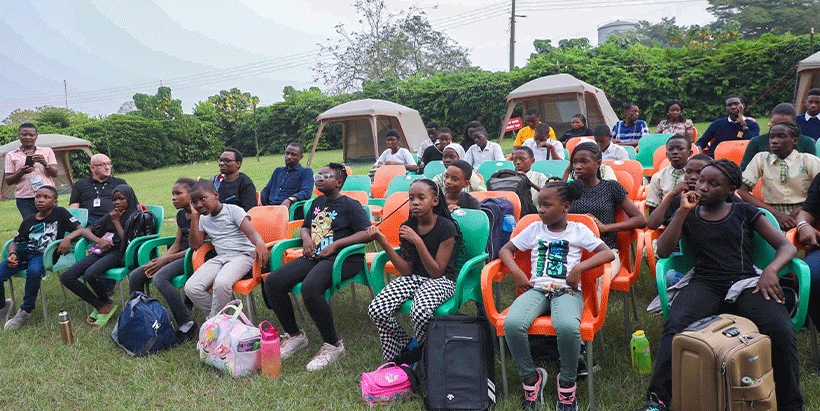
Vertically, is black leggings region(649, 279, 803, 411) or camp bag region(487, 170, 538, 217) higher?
camp bag region(487, 170, 538, 217)

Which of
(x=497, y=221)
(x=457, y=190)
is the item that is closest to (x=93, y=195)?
(x=457, y=190)

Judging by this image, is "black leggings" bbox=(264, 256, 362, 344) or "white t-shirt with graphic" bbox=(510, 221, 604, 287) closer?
"white t-shirt with graphic" bbox=(510, 221, 604, 287)

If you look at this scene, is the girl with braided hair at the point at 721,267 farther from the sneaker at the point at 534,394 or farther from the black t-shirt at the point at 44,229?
the black t-shirt at the point at 44,229

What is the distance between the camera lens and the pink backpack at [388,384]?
3.29 m

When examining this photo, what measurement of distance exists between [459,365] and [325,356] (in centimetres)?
111

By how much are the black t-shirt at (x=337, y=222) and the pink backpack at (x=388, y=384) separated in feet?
3.54

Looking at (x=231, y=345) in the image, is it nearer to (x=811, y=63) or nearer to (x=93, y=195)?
(x=93, y=195)

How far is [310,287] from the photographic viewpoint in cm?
395

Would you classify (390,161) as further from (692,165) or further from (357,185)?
(692,165)

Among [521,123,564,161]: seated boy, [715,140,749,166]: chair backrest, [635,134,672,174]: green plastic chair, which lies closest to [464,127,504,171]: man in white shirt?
[521,123,564,161]: seated boy

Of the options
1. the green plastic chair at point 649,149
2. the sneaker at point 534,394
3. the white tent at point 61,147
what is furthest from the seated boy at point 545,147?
the white tent at point 61,147

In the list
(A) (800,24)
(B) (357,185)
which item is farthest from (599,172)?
(A) (800,24)

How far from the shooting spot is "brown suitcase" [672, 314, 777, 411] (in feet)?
8.37

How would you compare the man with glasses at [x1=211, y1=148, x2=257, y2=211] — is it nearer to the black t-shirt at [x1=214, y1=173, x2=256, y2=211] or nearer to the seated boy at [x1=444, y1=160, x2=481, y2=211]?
the black t-shirt at [x1=214, y1=173, x2=256, y2=211]
